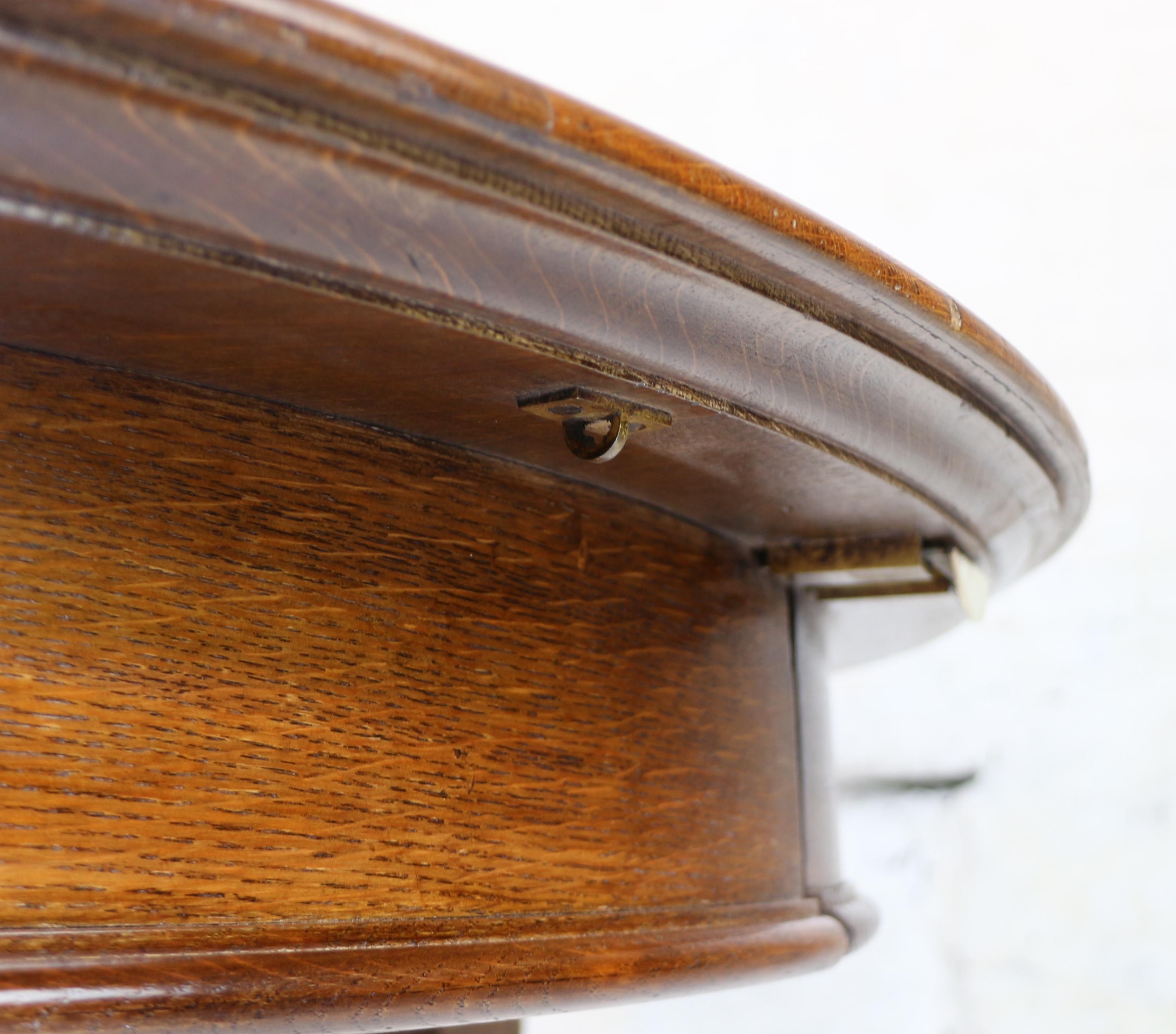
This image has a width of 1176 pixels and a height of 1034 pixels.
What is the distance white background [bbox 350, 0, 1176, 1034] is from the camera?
1226 mm

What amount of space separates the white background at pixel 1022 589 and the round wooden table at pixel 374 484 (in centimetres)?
93

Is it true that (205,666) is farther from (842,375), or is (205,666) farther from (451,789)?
(842,375)

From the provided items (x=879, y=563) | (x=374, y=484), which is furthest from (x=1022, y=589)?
(x=374, y=484)

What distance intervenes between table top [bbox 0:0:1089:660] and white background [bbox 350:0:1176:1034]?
949 mm

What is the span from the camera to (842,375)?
369mm

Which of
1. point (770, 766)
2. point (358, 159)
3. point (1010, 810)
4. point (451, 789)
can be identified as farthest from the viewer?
point (1010, 810)

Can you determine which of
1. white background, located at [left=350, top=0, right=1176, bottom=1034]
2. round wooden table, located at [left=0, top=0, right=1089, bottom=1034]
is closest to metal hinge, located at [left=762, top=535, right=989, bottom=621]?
round wooden table, located at [left=0, top=0, right=1089, bottom=1034]

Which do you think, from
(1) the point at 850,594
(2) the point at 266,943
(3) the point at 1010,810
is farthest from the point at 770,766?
(3) the point at 1010,810

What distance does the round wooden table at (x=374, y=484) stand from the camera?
23 cm

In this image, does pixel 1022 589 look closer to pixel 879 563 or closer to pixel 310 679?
pixel 879 563

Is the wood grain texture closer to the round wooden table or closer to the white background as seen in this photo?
the round wooden table

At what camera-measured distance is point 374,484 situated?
13.9 inches

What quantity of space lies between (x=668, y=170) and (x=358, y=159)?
8cm

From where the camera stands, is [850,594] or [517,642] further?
[850,594]
